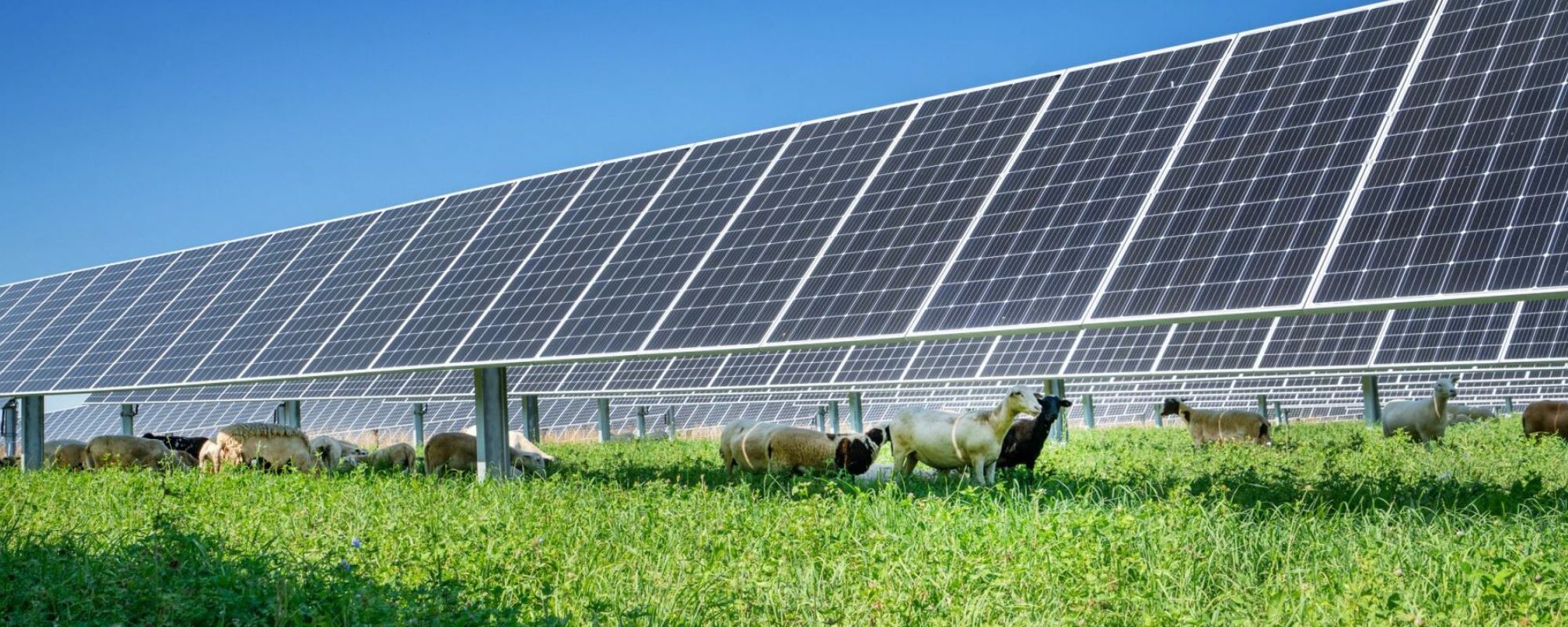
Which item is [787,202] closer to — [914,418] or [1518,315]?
[914,418]

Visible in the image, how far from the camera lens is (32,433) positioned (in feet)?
77.0

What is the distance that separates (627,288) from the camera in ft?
55.0

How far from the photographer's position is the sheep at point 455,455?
19422 mm

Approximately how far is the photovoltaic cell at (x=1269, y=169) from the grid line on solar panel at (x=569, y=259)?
25.6 feet

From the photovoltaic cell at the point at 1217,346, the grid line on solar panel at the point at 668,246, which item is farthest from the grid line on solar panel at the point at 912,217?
the photovoltaic cell at the point at 1217,346

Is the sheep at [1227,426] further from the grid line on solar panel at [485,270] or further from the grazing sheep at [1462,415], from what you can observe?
the grid line on solar panel at [485,270]

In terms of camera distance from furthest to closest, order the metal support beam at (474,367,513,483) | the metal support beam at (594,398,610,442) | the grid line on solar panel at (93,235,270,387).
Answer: the metal support beam at (594,398,610,442) < the grid line on solar panel at (93,235,270,387) < the metal support beam at (474,367,513,483)

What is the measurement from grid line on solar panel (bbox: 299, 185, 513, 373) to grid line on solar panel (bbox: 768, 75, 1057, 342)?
23.8 ft

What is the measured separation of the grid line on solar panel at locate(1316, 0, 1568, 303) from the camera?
35.3 ft

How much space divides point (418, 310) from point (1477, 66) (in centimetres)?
1420

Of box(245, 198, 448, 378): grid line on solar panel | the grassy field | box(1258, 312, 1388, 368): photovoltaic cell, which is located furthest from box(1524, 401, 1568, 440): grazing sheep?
box(245, 198, 448, 378): grid line on solar panel

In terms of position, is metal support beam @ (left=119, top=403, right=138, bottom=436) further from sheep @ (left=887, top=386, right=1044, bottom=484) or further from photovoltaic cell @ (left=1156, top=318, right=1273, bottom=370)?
sheep @ (left=887, top=386, right=1044, bottom=484)

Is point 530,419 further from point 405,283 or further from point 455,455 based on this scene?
point 455,455

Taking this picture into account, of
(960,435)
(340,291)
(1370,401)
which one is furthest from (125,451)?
(1370,401)
